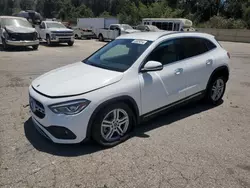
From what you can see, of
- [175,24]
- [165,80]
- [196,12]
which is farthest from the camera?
[196,12]

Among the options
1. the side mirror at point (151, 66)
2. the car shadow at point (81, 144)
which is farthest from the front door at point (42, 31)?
the side mirror at point (151, 66)

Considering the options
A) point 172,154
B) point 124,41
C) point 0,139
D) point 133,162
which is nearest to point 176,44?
point 124,41

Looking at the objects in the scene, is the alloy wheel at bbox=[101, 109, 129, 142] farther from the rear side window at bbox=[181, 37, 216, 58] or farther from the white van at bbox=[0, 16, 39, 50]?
the white van at bbox=[0, 16, 39, 50]

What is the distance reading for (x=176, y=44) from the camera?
455 centimetres

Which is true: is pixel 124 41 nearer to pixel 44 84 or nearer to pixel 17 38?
pixel 44 84

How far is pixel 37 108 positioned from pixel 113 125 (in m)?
1.10

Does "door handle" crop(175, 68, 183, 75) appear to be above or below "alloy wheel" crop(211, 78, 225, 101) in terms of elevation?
above

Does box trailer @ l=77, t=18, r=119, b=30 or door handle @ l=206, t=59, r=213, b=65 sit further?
box trailer @ l=77, t=18, r=119, b=30

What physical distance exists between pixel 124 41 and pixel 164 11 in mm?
44671

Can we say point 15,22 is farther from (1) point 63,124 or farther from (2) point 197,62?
(1) point 63,124

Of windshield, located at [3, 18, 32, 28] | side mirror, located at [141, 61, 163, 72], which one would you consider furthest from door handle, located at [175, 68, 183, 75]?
windshield, located at [3, 18, 32, 28]

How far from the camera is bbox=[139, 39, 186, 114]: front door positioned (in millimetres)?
3921

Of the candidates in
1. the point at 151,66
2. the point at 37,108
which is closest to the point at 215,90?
the point at 151,66

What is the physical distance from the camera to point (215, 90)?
5.47 m
